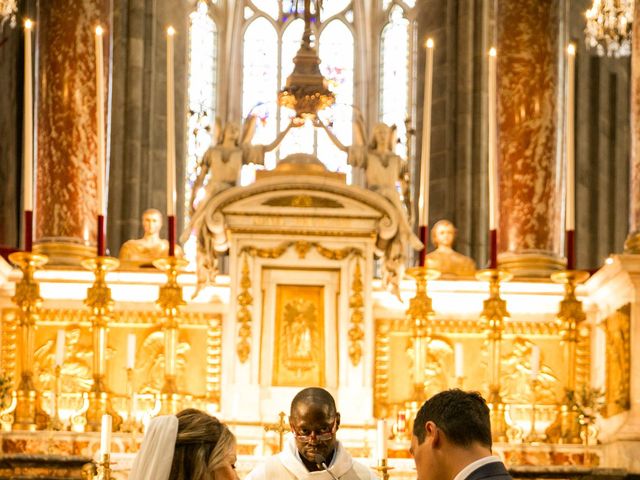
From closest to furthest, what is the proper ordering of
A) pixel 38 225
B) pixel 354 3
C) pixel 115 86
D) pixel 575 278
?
pixel 575 278 → pixel 38 225 → pixel 115 86 → pixel 354 3

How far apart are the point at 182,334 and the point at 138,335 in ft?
1.07

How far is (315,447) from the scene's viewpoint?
6941 millimetres

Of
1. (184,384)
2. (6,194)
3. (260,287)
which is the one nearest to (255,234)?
(260,287)

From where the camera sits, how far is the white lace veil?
4.75 m

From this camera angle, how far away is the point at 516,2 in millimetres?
15672

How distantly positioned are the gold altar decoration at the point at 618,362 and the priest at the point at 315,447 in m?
4.52

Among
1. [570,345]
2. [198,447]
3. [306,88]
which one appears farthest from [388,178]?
[198,447]

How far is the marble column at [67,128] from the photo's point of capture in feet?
46.4

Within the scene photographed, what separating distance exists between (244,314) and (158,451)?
6.43 metres

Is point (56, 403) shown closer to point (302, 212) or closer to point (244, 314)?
point (244, 314)

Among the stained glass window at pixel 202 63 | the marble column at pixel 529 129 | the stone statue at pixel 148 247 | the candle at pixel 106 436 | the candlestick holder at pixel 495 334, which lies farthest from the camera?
the stained glass window at pixel 202 63

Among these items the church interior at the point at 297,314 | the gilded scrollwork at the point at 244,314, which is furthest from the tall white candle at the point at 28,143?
the gilded scrollwork at the point at 244,314

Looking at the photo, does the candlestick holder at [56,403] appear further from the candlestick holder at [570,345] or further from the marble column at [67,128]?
the candlestick holder at [570,345]

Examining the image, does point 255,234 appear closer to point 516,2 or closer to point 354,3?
point 516,2
